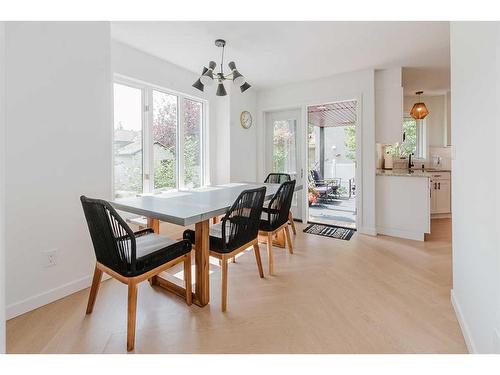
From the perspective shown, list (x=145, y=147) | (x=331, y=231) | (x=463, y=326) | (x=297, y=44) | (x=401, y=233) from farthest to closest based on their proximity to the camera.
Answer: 1. (x=331, y=231)
2. (x=401, y=233)
3. (x=145, y=147)
4. (x=297, y=44)
5. (x=463, y=326)

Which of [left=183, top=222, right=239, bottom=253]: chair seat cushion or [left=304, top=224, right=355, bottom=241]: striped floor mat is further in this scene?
[left=304, top=224, right=355, bottom=241]: striped floor mat

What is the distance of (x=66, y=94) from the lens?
1.92m

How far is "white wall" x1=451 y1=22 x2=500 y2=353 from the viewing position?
1.03 m

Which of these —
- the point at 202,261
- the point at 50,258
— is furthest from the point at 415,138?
the point at 50,258

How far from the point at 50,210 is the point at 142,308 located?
103 cm

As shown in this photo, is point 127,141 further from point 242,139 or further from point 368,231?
point 368,231

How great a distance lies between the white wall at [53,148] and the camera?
1674 mm

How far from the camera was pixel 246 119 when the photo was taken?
167 inches

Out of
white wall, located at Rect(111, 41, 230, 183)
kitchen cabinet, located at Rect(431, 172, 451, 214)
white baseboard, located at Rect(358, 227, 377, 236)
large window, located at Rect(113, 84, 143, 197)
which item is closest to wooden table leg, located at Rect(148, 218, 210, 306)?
large window, located at Rect(113, 84, 143, 197)

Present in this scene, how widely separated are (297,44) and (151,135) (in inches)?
79.3

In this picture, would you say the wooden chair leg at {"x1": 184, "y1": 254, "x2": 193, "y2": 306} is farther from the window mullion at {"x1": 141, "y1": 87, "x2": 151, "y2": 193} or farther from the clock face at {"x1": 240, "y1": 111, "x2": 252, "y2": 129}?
the clock face at {"x1": 240, "y1": 111, "x2": 252, "y2": 129}

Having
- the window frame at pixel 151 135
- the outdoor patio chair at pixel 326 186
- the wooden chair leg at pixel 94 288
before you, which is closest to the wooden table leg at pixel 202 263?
the wooden chair leg at pixel 94 288

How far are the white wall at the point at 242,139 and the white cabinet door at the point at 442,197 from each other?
3.27 meters
